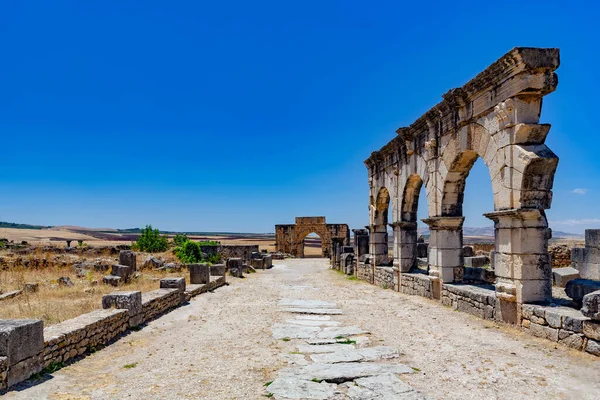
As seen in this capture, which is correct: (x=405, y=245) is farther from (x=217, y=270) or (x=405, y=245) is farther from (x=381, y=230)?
(x=217, y=270)

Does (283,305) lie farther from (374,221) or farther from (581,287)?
(374,221)

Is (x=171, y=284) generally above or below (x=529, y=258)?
below

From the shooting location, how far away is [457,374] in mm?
5418

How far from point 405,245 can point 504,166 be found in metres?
6.38

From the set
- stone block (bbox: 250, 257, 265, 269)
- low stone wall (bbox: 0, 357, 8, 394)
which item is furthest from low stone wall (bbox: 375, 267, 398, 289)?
low stone wall (bbox: 0, 357, 8, 394)

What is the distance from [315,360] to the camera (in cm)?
Answer: 611

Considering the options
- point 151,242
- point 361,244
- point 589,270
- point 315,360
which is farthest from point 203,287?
point 151,242

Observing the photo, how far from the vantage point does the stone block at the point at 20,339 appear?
15.8 ft

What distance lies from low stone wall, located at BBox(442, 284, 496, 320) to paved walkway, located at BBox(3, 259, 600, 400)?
0.81ft

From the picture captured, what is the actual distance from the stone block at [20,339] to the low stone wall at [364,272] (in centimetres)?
1350

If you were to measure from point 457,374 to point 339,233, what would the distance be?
33.7 meters

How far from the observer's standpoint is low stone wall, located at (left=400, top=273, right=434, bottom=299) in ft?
39.1

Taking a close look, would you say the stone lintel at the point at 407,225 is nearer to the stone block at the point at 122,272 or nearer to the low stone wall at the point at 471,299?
the low stone wall at the point at 471,299

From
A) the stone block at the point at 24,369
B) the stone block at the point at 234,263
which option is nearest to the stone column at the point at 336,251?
the stone block at the point at 234,263
